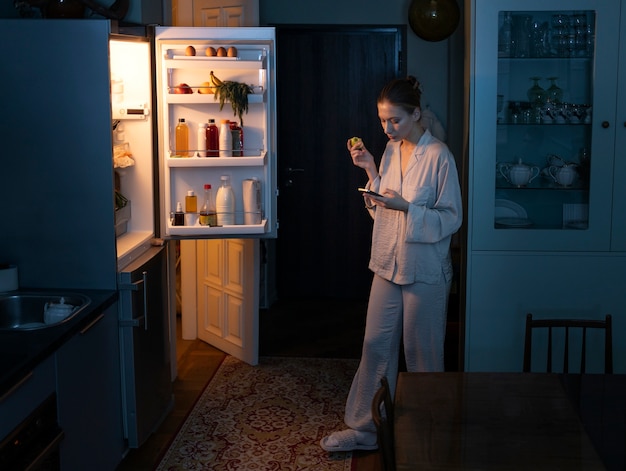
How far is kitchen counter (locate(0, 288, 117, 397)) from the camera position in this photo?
7.54 ft

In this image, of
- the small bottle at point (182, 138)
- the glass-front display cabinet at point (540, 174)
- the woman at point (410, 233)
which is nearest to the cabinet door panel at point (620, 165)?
the glass-front display cabinet at point (540, 174)

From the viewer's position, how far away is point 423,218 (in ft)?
10.6

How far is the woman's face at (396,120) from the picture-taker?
3.28 m

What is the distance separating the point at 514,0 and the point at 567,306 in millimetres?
1334

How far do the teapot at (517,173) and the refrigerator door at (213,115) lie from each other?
104cm

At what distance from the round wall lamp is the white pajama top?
8.28 feet

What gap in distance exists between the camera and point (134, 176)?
3820 mm

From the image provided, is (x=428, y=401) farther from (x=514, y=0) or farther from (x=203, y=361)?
(x=203, y=361)

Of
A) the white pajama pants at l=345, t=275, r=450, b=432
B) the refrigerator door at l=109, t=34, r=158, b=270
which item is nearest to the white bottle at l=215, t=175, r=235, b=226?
the refrigerator door at l=109, t=34, r=158, b=270

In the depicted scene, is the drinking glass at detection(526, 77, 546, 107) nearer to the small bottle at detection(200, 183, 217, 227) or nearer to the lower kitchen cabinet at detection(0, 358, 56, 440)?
the small bottle at detection(200, 183, 217, 227)

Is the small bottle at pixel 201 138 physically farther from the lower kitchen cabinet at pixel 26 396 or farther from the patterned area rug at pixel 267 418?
the lower kitchen cabinet at pixel 26 396

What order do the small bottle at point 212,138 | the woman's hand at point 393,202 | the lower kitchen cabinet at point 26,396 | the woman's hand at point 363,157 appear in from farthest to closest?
the small bottle at point 212,138 < the woman's hand at point 363,157 < the woman's hand at point 393,202 < the lower kitchen cabinet at point 26,396

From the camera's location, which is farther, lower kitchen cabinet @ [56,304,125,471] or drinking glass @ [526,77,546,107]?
drinking glass @ [526,77,546,107]

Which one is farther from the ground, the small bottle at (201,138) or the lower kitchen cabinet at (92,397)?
the small bottle at (201,138)
